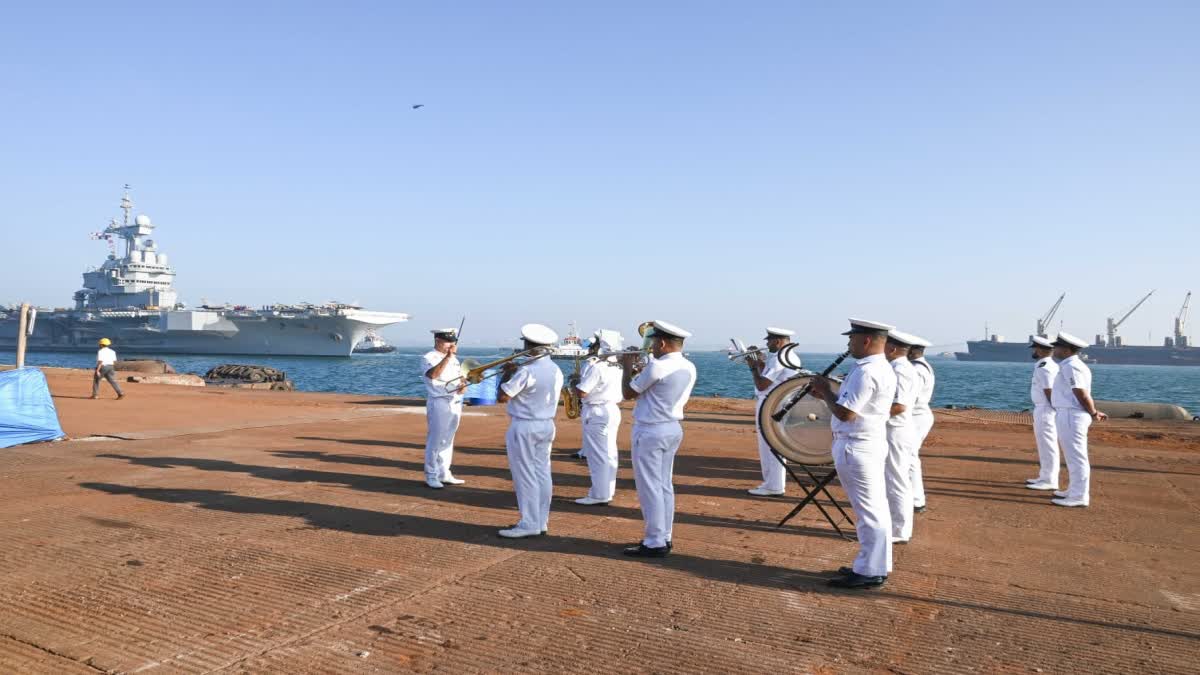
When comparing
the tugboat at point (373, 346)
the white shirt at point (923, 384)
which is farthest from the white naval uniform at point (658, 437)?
the tugboat at point (373, 346)

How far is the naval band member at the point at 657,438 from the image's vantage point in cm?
604

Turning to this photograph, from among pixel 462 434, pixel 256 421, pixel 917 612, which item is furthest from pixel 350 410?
pixel 917 612

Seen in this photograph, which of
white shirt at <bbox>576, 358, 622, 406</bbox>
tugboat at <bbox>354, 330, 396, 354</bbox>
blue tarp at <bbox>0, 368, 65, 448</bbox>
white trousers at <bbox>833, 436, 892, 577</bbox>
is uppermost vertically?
white shirt at <bbox>576, 358, 622, 406</bbox>

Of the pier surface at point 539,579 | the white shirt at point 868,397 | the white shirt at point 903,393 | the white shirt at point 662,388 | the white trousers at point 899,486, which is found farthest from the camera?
the white shirt at point 903,393

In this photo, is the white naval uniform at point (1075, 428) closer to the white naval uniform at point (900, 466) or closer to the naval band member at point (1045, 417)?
the naval band member at point (1045, 417)

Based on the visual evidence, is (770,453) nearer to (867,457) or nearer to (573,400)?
(573,400)

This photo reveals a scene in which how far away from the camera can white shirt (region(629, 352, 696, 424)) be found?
6184 mm

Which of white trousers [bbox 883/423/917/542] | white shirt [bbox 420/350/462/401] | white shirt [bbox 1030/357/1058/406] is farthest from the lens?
white shirt [bbox 1030/357/1058/406]

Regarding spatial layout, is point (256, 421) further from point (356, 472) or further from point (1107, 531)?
point (1107, 531)

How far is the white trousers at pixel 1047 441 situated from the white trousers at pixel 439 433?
7.27 meters

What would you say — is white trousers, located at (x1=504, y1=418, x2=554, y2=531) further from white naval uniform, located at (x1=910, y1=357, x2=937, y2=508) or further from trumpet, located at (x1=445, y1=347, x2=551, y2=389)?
white naval uniform, located at (x1=910, y1=357, x2=937, y2=508)

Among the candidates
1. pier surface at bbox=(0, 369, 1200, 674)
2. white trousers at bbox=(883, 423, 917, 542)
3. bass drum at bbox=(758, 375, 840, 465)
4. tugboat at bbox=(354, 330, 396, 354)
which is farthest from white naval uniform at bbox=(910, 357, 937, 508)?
tugboat at bbox=(354, 330, 396, 354)

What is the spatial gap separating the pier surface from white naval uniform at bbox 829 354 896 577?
0.30 meters

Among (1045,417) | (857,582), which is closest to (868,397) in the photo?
(857,582)
